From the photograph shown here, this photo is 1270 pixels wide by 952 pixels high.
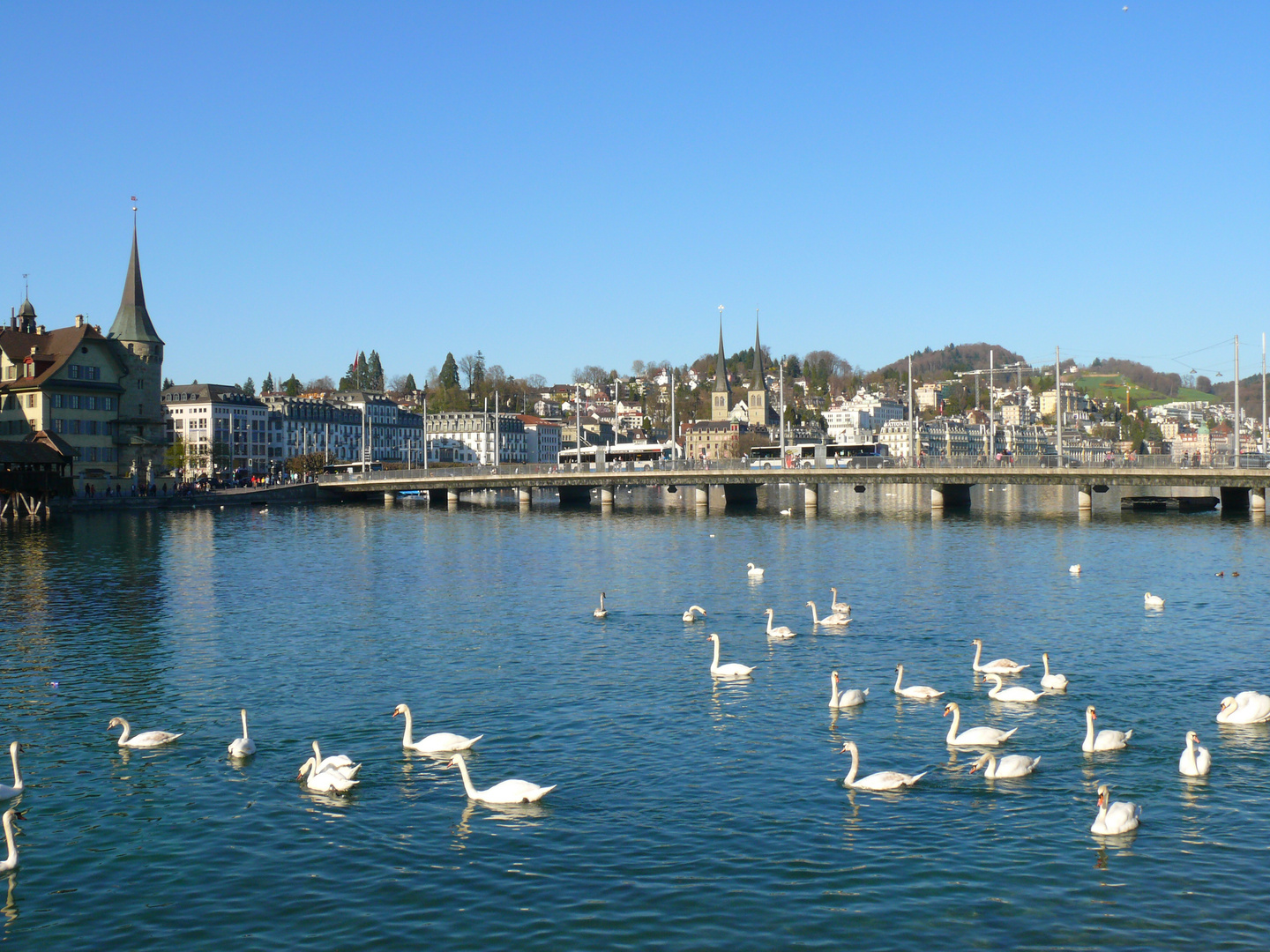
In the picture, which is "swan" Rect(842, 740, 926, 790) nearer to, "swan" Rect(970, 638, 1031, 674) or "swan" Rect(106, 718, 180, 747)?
"swan" Rect(970, 638, 1031, 674)

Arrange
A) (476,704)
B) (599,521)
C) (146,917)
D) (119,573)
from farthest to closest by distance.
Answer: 1. (599,521)
2. (119,573)
3. (476,704)
4. (146,917)

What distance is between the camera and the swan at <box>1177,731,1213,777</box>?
20.1 meters

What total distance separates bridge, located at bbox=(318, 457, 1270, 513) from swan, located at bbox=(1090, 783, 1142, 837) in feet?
254

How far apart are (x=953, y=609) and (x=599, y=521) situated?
59228 mm

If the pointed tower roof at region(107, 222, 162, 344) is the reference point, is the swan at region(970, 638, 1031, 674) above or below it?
below

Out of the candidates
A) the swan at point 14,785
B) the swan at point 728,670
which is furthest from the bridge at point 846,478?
the swan at point 14,785

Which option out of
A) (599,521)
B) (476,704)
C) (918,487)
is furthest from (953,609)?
(918,487)

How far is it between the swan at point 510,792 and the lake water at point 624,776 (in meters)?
0.38

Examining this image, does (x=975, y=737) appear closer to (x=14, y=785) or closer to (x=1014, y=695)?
(x=1014, y=695)

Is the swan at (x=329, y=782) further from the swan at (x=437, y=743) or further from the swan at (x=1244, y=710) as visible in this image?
the swan at (x=1244, y=710)

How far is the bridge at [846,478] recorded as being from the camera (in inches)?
3553

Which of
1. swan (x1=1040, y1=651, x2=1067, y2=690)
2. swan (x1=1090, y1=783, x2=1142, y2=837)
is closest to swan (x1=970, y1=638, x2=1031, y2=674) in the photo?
swan (x1=1040, y1=651, x2=1067, y2=690)

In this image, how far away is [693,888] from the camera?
619 inches

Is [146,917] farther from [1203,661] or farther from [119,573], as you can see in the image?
[119,573]
